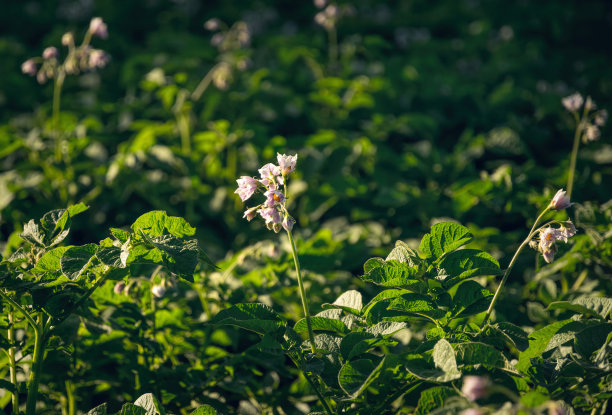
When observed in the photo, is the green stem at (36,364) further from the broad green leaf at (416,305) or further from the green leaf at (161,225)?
the broad green leaf at (416,305)

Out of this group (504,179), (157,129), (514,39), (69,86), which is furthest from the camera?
(514,39)

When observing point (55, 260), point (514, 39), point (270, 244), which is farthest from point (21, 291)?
point (514, 39)

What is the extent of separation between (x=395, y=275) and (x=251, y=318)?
495 mm

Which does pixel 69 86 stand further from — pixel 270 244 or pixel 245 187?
pixel 245 187

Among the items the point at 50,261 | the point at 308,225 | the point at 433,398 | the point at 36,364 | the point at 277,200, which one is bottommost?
the point at 308,225

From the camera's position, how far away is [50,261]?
5.84 ft

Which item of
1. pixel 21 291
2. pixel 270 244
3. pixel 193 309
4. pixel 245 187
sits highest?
pixel 245 187

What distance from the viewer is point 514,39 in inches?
255

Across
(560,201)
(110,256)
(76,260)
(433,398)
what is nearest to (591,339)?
(560,201)

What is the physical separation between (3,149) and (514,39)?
5701mm

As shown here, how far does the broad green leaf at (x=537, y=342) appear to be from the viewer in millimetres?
1687

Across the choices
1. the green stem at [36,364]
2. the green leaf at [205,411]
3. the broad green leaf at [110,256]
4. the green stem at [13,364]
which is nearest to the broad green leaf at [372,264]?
the green leaf at [205,411]

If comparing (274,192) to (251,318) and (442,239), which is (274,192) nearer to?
(251,318)

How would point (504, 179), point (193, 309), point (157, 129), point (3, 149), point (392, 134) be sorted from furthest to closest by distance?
point (392, 134)
point (157, 129)
point (3, 149)
point (504, 179)
point (193, 309)
